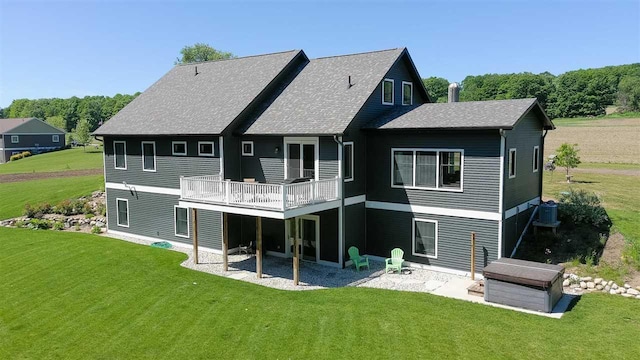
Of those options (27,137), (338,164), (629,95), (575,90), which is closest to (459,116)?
(338,164)

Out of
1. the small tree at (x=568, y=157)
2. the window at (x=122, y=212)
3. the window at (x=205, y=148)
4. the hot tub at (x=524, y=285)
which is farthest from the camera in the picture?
the small tree at (x=568, y=157)

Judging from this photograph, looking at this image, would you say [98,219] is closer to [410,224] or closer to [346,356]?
[410,224]

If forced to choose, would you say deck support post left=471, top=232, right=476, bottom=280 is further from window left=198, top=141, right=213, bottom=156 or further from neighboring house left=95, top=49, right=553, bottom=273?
window left=198, top=141, right=213, bottom=156

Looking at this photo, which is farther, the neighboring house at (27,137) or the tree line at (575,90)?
the tree line at (575,90)

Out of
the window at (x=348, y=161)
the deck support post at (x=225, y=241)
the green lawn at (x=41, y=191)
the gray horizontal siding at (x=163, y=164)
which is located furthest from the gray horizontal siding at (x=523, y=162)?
the green lawn at (x=41, y=191)

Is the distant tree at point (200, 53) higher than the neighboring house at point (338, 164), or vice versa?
the distant tree at point (200, 53)

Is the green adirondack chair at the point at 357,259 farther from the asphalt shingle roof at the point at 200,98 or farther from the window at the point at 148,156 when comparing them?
the window at the point at 148,156
